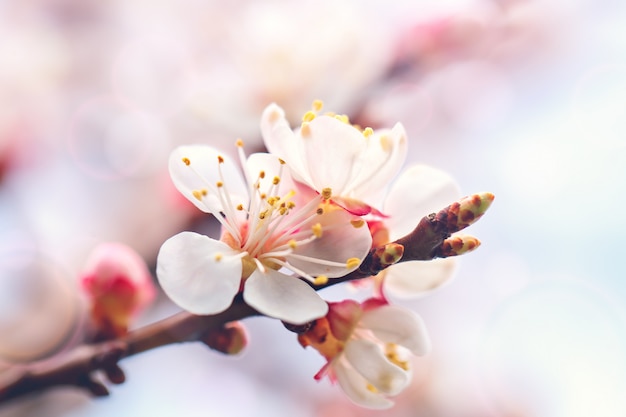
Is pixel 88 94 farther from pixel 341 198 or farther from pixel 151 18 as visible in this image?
pixel 341 198

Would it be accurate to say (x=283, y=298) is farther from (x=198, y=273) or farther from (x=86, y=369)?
(x=86, y=369)

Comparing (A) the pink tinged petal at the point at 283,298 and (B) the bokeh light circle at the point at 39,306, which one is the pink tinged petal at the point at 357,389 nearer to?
(A) the pink tinged petal at the point at 283,298

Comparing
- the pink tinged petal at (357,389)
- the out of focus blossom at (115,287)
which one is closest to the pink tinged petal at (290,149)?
the pink tinged petal at (357,389)

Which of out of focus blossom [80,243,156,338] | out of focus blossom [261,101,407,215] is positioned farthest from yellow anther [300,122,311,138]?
out of focus blossom [80,243,156,338]

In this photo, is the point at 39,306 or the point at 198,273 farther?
the point at 39,306

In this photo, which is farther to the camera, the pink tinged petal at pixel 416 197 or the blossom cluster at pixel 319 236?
the pink tinged petal at pixel 416 197

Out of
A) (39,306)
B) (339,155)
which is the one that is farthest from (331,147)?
(39,306)

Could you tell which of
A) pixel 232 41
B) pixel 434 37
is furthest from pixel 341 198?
pixel 232 41
